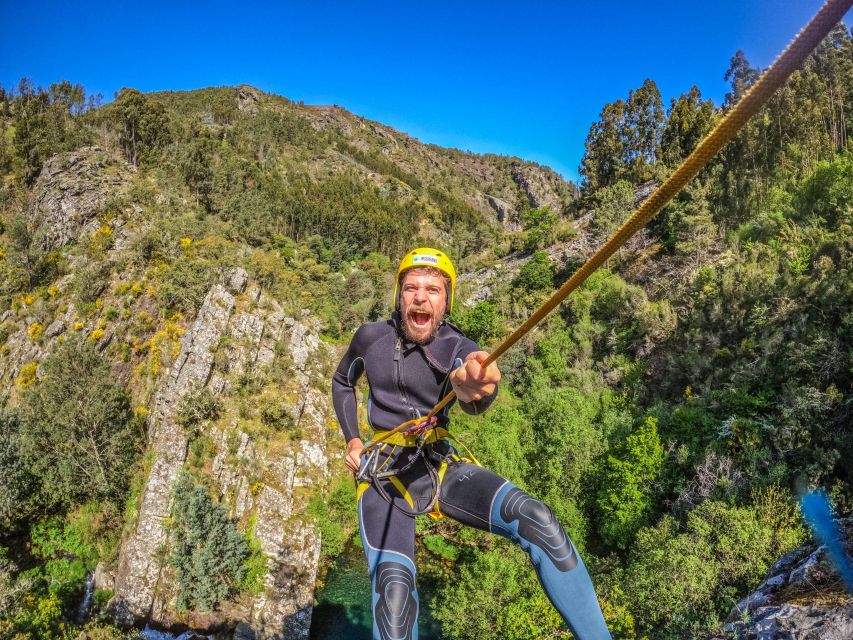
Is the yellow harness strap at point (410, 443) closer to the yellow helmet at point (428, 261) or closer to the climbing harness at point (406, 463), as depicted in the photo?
the climbing harness at point (406, 463)

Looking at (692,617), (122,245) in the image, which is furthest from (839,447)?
(122,245)

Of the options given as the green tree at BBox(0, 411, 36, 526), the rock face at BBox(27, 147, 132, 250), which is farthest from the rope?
the rock face at BBox(27, 147, 132, 250)

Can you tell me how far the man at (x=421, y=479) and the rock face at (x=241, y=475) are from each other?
2351 centimetres

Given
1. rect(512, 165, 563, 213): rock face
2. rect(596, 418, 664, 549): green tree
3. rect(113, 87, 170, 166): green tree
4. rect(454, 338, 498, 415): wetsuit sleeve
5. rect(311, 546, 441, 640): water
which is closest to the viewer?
rect(454, 338, 498, 415): wetsuit sleeve

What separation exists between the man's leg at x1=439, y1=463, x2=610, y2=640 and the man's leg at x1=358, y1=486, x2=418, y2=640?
1.85 ft

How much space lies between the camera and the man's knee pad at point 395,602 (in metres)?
3.44

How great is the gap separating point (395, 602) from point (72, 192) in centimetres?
4620

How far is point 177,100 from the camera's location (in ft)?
344

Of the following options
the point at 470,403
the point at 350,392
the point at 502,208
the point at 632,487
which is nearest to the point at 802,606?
the point at 470,403

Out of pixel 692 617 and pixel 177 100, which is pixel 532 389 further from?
pixel 177 100

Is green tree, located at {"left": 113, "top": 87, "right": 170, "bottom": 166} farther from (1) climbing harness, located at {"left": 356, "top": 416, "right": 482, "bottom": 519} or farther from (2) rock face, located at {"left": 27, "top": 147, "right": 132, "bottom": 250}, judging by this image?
(1) climbing harness, located at {"left": 356, "top": 416, "right": 482, "bottom": 519}

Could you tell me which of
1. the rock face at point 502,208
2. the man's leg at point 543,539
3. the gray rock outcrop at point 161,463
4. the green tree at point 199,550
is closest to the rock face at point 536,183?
the rock face at point 502,208

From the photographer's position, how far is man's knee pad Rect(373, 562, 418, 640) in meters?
3.44

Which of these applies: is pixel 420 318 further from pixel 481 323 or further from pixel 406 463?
pixel 481 323
